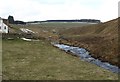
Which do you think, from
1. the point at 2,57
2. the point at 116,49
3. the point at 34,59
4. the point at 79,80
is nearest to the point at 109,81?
the point at 79,80

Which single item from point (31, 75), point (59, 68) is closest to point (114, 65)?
point (59, 68)

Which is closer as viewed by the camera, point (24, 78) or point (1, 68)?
point (24, 78)

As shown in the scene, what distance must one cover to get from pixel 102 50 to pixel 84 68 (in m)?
20.3

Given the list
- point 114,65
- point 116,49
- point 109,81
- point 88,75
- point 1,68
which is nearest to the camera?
point 109,81

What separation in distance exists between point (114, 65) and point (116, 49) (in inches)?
477

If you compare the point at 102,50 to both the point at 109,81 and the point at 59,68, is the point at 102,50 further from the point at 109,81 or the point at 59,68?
the point at 109,81

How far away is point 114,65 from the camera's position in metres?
43.9

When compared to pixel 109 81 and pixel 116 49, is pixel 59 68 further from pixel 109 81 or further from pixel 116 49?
pixel 116 49

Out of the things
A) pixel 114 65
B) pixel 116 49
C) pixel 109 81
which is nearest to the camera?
pixel 109 81

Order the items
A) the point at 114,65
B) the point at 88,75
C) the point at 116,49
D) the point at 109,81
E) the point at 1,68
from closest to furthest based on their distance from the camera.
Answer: the point at 109,81 < the point at 88,75 < the point at 1,68 < the point at 114,65 < the point at 116,49

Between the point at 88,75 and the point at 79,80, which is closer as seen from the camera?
the point at 79,80

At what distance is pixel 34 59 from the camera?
46.2 meters

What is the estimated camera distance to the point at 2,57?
152ft

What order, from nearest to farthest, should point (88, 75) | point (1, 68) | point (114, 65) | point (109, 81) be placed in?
point (109, 81), point (88, 75), point (1, 68), point (114, 65)
